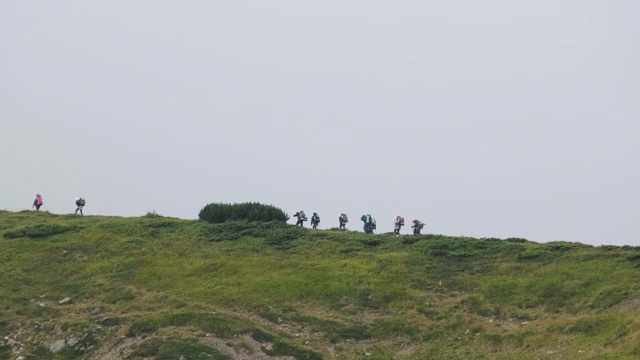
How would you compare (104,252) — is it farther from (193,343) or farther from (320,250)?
(193,343)

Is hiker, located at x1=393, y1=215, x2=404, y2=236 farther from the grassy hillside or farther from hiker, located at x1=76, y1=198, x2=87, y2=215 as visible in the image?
hiker, located at x1=76, y1=198, x2=87, y2=215

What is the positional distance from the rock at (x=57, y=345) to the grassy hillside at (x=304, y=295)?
0.07 m

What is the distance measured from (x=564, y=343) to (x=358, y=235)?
23890 mm

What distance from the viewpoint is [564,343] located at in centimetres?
3959

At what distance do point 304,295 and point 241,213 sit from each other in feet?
62.4

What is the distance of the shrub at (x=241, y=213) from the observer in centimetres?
6694

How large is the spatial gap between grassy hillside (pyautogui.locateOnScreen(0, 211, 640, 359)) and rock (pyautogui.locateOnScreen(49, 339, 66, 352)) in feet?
0.22

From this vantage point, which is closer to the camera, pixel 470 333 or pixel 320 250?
pixel 470 333

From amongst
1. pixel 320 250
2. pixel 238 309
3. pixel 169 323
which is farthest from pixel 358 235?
pixel 169 323

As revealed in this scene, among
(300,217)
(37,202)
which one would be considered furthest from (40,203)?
(300,217)

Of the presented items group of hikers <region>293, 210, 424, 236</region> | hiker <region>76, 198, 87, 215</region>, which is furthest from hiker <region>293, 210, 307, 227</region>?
hiker <region>76, 198, 87, 215</region>

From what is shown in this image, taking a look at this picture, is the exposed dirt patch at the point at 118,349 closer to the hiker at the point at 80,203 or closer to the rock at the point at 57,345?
the rock at the point at 57,345

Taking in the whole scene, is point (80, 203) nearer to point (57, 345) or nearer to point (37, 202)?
point (37, 202)

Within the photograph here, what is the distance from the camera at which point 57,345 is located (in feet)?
145
